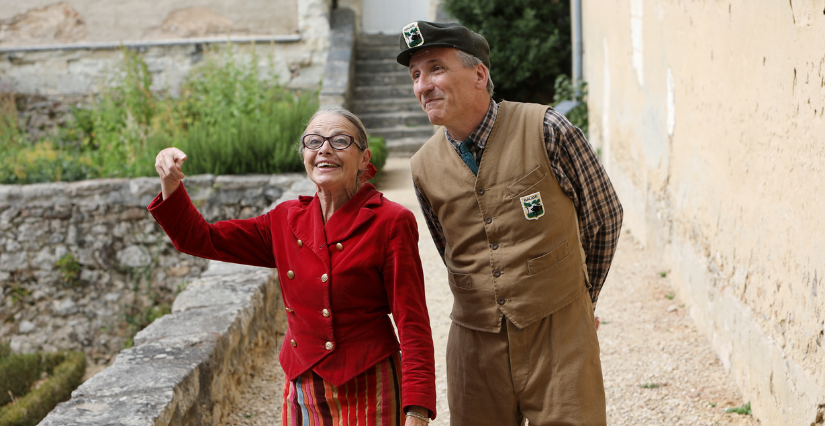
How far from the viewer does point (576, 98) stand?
9492 mm

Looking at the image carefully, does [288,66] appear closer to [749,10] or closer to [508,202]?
[749,10]

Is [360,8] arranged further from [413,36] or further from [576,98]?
[413,36]

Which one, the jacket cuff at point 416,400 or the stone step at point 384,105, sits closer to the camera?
the jacket cuff at point 416,400

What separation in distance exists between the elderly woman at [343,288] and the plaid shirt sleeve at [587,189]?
0.43 metres

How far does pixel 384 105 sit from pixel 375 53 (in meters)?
1.41

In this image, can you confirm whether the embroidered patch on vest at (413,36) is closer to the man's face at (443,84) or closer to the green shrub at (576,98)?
the man's face at (443,84)

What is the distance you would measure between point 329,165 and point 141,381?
131 centimetres

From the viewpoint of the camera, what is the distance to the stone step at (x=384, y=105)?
11.0m

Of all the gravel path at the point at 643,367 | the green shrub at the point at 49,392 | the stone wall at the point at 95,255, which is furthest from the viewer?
the stone wall at the point at 95,255

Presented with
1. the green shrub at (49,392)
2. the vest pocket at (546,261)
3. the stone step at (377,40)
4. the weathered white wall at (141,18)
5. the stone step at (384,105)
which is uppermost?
the weathered white wall at (141,18)

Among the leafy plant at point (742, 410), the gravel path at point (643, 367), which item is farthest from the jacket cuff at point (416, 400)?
the leafy plant at point (742, 410)

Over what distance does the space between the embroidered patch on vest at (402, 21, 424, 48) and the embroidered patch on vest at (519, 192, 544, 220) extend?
18.8 inches

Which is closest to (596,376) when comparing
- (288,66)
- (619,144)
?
(619,144)

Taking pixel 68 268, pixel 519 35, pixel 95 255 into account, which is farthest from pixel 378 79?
pixel 68 268
